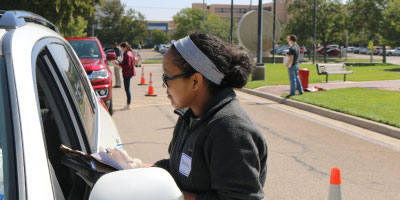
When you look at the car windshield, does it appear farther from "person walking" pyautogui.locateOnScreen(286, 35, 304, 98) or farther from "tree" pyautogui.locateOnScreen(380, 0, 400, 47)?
"tree" pyautogui.locateOnScreen(380, 0, 400, 47)

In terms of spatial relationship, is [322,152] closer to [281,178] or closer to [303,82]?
[281,178]

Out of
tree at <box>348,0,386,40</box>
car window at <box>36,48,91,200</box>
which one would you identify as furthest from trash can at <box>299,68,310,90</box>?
tree at <box>348,0,386,40</box>

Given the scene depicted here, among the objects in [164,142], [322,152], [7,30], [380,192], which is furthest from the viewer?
[164,142]

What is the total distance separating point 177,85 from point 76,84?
139 cm

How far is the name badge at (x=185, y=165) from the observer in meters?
1.99

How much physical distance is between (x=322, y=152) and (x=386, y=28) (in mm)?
32289

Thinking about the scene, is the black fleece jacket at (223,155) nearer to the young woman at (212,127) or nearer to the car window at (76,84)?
the young woman at (212,127)

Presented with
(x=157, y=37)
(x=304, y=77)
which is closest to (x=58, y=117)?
(x=304, y=77)

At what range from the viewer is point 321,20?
4956cm

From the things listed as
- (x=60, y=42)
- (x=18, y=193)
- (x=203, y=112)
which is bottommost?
(x=18, y=193)

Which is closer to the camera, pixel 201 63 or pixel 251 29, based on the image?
pixel 201 63

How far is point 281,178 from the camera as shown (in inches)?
241

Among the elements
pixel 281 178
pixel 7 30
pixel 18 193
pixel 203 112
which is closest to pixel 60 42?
pixel 7 30

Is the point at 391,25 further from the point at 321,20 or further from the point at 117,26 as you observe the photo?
Answer: the point at 117,26
